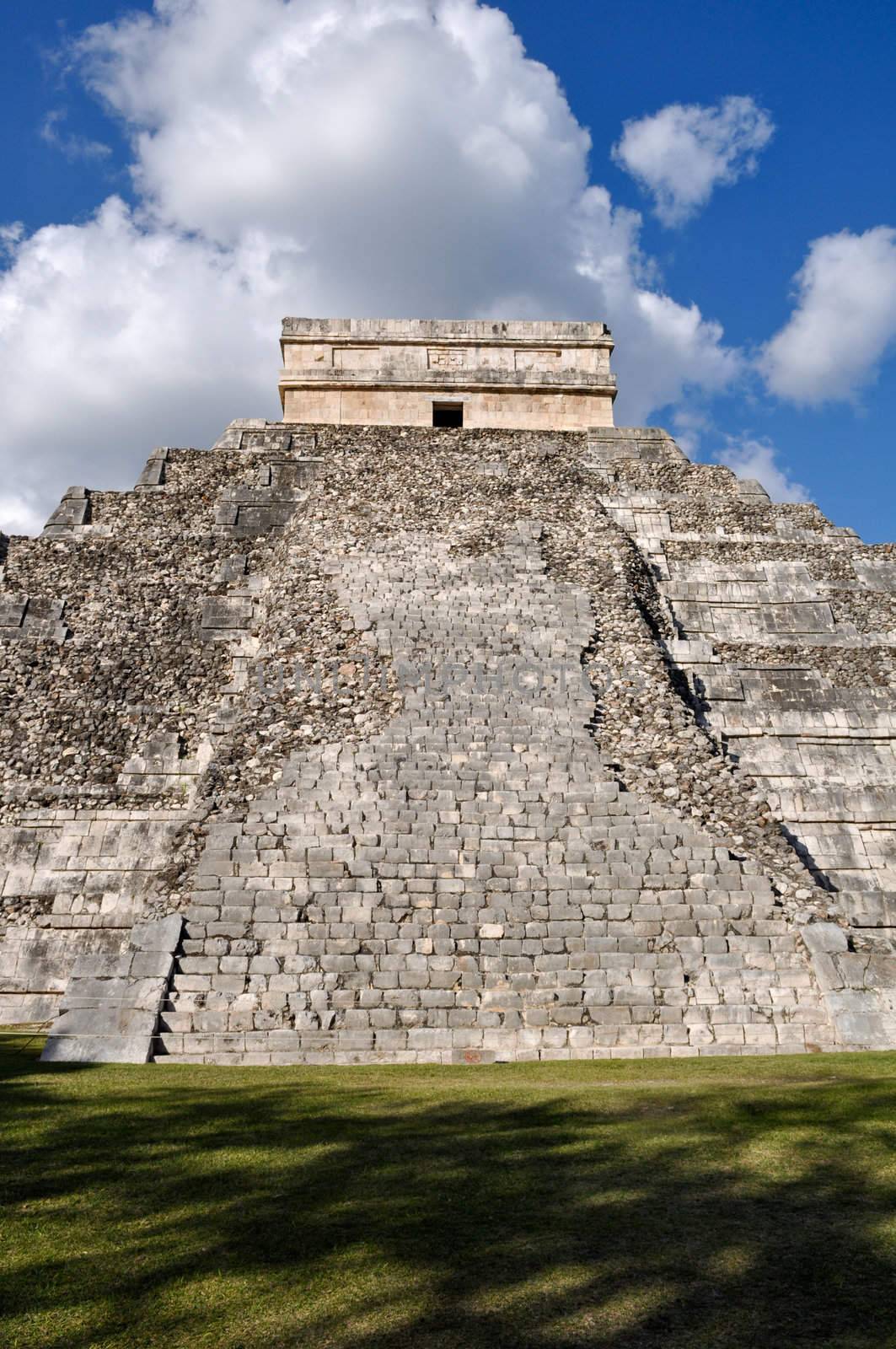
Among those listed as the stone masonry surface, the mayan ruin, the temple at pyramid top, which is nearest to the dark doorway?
the temple at pyramid top

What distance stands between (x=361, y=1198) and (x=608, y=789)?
24.9 ft

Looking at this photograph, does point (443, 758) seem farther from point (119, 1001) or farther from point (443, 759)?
point (119, 1001)

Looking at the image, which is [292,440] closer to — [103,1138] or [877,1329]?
[103,1138]

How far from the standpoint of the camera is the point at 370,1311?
360 centimetres

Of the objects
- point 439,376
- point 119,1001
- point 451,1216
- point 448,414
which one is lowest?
point 451,1216

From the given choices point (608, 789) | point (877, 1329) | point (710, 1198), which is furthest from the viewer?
point (608, 789)

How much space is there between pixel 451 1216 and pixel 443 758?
26.3ft

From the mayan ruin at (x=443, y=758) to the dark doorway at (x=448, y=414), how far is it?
2.39 meters

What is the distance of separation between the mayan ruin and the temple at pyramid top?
193 cm

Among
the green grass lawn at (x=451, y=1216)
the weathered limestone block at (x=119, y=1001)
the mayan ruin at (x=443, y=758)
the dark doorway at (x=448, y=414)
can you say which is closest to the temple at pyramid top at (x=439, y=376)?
the dark doorway at (x=448, y=414)

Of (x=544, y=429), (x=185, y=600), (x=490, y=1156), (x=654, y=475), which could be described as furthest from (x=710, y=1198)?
(x=544, y=429)

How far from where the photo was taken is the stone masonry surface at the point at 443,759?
32.0 feet

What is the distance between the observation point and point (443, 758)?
12453 mm

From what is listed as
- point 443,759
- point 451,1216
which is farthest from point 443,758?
point 451,1216
